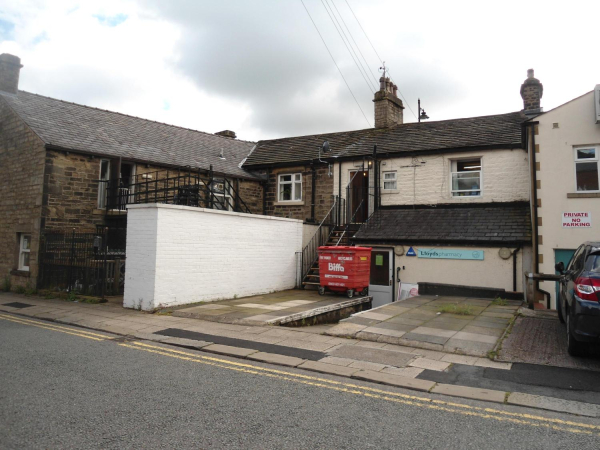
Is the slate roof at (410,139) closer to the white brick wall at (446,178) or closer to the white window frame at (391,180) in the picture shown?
the white brick wall at (446,178)

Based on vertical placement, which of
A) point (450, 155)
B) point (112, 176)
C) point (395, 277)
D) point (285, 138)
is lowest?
point (395, 277)

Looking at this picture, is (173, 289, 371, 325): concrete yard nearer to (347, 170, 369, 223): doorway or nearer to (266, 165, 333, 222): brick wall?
(347, 170, 369, 223): doorway

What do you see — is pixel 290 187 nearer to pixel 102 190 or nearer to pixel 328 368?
pixel 102 190

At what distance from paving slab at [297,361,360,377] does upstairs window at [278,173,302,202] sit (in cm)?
1491

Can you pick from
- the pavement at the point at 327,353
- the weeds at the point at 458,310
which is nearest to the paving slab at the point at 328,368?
the pavement at the point at 327,353

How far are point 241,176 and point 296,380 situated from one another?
1589 cm

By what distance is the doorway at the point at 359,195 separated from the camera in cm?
1889

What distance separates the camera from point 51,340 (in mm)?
7699

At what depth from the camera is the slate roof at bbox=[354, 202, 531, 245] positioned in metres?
14.2

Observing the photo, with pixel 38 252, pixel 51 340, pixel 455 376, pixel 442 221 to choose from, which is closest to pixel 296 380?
pixel 455 376

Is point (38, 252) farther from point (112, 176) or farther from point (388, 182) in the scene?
point (388, 182)

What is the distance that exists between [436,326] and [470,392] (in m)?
3.74

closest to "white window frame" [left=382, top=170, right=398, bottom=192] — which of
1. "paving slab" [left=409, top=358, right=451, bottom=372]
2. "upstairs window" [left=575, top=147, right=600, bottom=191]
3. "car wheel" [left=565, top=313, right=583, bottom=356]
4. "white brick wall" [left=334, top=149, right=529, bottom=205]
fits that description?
"white brick wall" [left=334, top=149, right=529, bottom=205]

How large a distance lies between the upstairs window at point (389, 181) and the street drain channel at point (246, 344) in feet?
39.5
